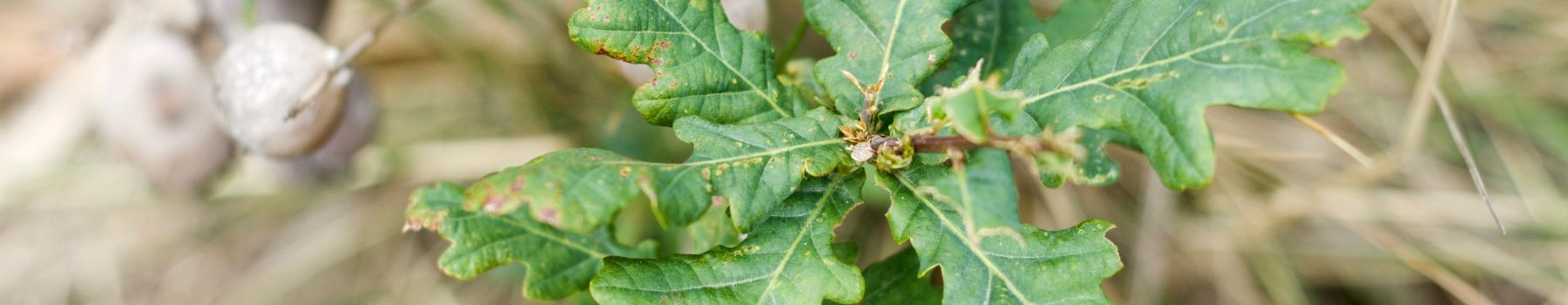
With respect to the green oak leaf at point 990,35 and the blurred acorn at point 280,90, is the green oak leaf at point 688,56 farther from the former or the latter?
the blurred acorn at point 280,90

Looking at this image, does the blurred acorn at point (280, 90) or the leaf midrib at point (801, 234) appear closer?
the leaf midrib at point (801, 234)

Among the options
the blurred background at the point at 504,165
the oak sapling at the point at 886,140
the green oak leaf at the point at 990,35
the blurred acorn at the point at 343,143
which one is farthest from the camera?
the blurred background at the point at 504,165

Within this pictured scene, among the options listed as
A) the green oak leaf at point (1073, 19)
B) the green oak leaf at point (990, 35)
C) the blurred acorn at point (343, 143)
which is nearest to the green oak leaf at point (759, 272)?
the green oak leaf at point (990, 35)

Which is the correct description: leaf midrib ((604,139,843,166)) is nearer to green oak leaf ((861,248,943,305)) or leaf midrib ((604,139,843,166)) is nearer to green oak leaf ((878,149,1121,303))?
green oak leaf ((878,149,1121,303))

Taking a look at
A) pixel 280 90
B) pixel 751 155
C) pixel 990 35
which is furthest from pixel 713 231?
pixel 280 90

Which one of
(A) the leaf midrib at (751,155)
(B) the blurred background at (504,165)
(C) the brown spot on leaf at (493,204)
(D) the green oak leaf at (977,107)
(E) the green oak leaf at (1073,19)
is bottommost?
(B) the blurred background at (504,165)

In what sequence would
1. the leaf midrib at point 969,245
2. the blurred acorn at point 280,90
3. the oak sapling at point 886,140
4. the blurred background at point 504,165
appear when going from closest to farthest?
the oak sapling at point 886,140
the leaf midrib at point 969,245
the blurred acorn at point 280,90
the blurred background at point 504,165

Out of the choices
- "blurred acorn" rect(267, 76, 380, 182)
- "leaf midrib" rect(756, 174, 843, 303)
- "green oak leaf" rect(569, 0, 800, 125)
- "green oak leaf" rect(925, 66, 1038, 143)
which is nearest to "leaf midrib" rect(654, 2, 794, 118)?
"green oak leaf" rect(569, 0, 800, 125)
